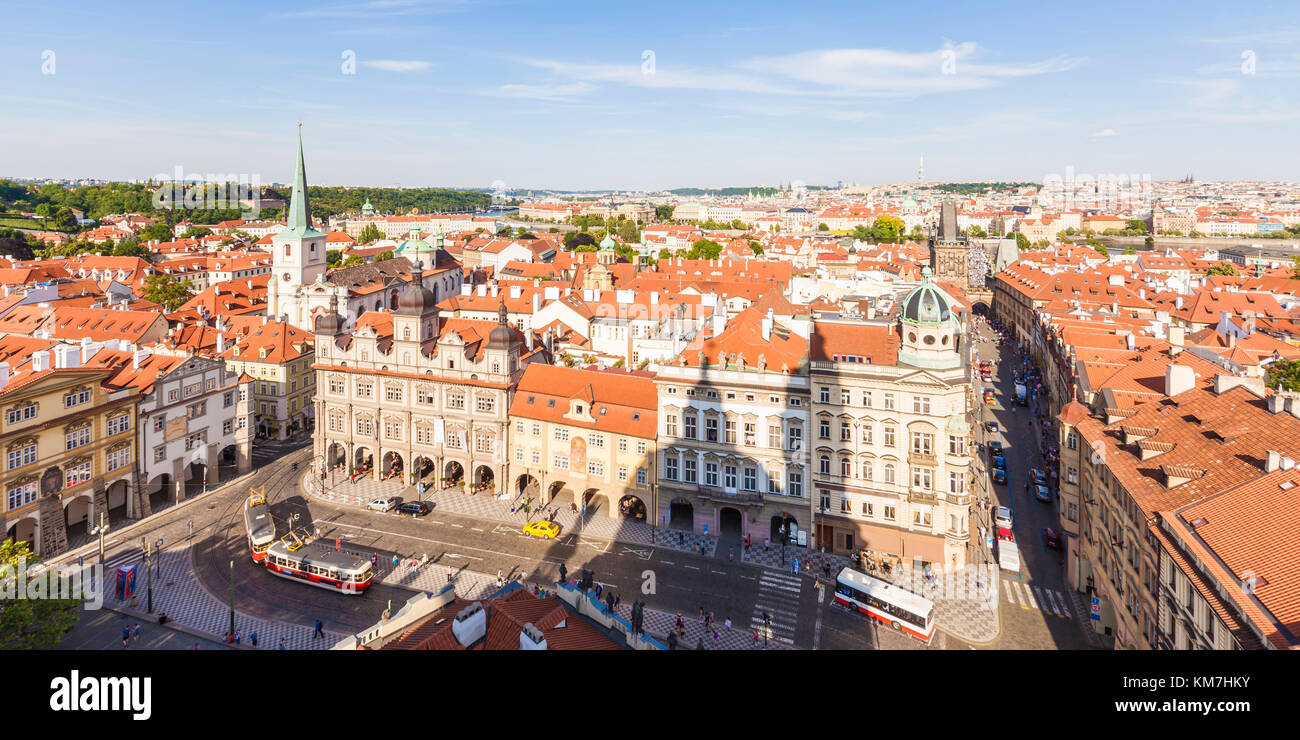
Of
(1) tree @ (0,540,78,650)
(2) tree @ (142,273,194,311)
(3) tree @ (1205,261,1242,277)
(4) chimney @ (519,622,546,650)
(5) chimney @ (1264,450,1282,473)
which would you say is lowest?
(1) tree @ (0,540,78,650)

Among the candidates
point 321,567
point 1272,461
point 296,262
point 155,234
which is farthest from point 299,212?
point 155,234

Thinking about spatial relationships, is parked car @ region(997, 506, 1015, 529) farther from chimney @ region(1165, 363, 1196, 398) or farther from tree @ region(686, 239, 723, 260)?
tree @ region(686, 239, 723, 260)

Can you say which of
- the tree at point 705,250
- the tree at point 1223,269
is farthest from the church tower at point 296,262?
the tree at point 1223,269

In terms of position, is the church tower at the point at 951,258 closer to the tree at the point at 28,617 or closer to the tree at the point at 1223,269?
the tree at the point at 1223,269

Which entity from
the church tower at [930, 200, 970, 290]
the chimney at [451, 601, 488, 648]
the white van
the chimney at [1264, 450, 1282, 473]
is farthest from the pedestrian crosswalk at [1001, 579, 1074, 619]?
the church tower at [930, 200, 970, 290]
